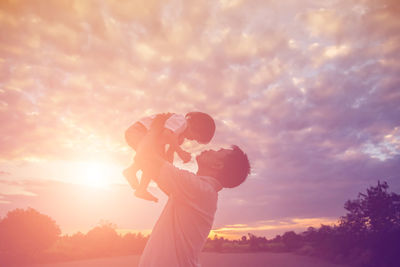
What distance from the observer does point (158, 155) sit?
268 centimetres

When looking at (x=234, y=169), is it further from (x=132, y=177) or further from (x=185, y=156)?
(x=132, y=177)

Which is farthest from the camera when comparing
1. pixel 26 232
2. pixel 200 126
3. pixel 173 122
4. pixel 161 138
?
pixel 26 232

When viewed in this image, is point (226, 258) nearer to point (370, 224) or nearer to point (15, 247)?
point (370, 224)

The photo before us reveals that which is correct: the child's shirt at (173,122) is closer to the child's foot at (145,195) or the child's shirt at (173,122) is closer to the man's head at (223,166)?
the man's head at (223,166)

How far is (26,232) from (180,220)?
22727 millimetres

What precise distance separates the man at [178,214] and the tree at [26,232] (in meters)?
21.2

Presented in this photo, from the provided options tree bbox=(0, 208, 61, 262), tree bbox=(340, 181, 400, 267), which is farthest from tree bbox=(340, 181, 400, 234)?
tree bbox=(0, 208, 61, 262)

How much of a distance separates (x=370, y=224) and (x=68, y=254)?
19135mm

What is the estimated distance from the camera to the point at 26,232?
67.4ft

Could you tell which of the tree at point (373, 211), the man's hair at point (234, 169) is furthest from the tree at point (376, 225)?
the man's hair at point (234, 169)

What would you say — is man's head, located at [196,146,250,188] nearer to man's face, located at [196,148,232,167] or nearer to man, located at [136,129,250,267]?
man's face, located at [196,148,232,167]

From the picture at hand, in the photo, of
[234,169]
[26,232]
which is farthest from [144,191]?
[26,232]

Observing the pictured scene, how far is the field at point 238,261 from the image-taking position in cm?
1655

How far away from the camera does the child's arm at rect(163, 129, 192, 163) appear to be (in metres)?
2.92
